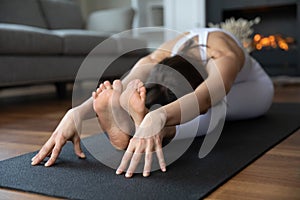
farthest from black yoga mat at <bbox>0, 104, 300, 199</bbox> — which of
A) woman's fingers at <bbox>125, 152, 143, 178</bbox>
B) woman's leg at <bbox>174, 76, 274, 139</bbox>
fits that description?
woman's leg at <bbox>174, 76, 274, 139</bbox>

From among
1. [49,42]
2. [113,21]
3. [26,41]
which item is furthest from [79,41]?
[113,21]

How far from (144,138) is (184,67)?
16.6 inches

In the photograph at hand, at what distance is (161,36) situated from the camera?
4.53 meters

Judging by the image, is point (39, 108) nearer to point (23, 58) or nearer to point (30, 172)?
point (23, 58)

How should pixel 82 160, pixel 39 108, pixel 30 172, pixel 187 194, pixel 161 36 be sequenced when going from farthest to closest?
pixel 161 36
pixel 39 108
pixel 82 160
pixel 30 172
pixel 187 194

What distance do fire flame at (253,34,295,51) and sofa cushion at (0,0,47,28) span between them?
199cm

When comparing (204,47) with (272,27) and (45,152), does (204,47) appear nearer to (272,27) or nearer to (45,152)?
(45,152)

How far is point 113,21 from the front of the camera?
3736 mm

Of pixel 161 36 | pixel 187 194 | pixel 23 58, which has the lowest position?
pixel 161 36

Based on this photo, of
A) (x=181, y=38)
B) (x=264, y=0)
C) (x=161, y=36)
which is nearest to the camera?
(x=181, y=38)

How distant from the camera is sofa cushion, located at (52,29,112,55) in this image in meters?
2.90

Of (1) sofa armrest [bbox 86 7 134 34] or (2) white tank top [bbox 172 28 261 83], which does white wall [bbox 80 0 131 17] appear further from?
(2) white tank top [bbox 172 28 261 83]

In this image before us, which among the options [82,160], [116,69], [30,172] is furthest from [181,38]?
[116,69]

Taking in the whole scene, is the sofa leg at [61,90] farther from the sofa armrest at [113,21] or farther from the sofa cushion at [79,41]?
the sofa armrest at [113,21]
